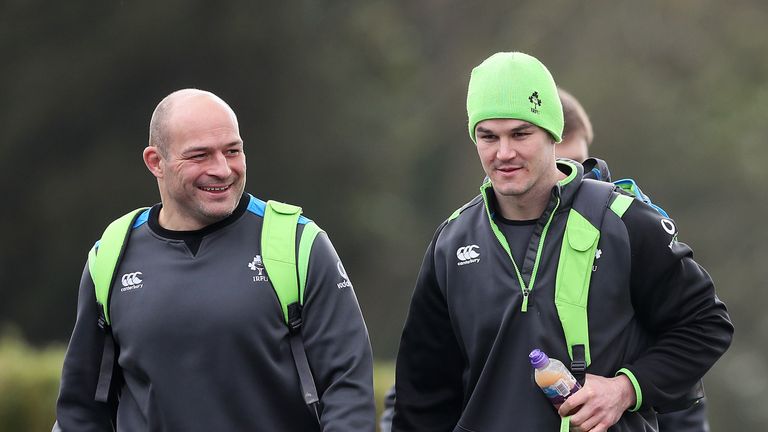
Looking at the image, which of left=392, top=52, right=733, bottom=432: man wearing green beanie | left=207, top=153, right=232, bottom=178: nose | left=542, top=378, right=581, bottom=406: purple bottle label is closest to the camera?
left=542, top=378, right=581, bottom=406: purple bottle label

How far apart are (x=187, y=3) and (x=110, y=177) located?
3468mm

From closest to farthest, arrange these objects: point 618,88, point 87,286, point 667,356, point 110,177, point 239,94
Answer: point 667,356 < point 87,286 < point 110,177 < point 239,94 < point 618,88

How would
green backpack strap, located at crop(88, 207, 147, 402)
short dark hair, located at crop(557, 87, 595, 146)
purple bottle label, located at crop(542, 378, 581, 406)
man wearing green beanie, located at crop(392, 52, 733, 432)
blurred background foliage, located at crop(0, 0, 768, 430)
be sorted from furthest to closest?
blurred background foliage, located at crop(0, 0, 768, 430) < short dark hair, located at crop(557, 87, 595, 146) < green backpack strap, located at crop(88, 207, 147, 402) < man wearing green beanie, located at crop(392, 52, 733, 432) < purple bottle label, located at crop(542, 378, 581, 406)

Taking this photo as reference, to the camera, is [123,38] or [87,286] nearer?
[87,286]

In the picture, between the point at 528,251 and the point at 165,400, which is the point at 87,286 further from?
the point at 528,251

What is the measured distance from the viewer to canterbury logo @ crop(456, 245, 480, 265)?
5.96m

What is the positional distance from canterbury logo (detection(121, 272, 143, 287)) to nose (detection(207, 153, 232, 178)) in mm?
493

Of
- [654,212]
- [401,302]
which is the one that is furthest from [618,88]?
[654,212]

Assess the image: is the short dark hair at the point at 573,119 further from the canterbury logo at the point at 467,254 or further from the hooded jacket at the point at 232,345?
the hooded jacket at the point at 232,345

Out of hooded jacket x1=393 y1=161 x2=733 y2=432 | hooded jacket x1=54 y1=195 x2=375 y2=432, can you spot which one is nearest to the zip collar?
hooded jacket x1=393 y1=161 x2=733 y2=432

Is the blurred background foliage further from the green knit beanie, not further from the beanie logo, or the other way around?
the beanie logo

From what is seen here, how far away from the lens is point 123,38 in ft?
83.0

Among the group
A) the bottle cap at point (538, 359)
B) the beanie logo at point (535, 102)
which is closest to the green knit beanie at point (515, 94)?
the beanie logo at point (535, 102)

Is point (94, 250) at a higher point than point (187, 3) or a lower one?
lower
